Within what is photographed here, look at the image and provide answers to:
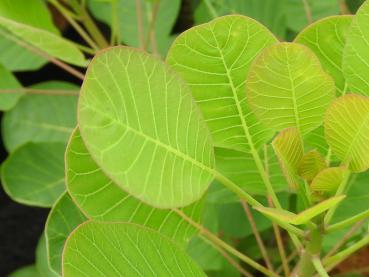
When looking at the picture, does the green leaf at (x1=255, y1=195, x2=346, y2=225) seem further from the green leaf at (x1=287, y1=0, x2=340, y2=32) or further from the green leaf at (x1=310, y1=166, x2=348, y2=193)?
the green leaf at (x1=287, y1=0, x2=340, y2=32)

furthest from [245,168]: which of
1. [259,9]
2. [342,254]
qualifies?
[259,9]

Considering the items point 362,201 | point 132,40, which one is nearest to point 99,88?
point 362,201

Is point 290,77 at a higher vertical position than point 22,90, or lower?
higher

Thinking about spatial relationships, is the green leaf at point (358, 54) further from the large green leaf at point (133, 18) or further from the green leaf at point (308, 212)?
the large green leaf at point (133, 18)

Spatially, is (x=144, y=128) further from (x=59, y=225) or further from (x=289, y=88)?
(x=59, y=225)

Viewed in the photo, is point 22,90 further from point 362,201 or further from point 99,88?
point 99,88

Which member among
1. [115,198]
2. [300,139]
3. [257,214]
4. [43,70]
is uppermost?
[300,139]

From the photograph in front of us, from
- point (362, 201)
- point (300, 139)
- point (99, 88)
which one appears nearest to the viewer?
point (99, 88)

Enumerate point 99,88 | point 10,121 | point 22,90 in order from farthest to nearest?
point 10,121
point 22,90
point 99,88
